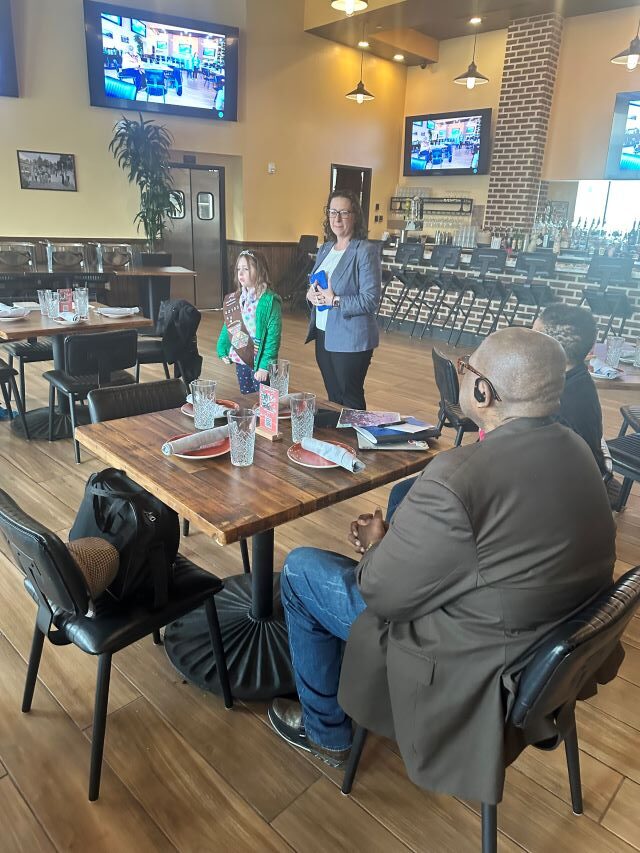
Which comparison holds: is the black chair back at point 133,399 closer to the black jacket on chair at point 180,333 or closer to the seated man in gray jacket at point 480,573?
the seated man in gray jacket at point 480,573

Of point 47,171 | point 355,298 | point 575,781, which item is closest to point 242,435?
point 575,781

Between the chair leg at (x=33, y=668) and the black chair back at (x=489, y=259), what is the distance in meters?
6.58

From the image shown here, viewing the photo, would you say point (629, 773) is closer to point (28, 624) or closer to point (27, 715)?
point (27, 715)

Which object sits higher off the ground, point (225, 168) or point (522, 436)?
point (225, 168)

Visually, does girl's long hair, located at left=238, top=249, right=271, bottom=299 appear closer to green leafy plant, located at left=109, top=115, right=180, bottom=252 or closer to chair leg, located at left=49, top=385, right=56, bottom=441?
chair leg, located at left=49, top=385, right=56, bottom=441

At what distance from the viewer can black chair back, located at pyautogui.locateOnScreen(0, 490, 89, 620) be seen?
1.29m

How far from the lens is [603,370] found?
2982 mm

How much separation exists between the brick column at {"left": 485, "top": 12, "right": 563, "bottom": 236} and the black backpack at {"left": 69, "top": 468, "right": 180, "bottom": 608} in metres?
8.59

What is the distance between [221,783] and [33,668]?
65 cm

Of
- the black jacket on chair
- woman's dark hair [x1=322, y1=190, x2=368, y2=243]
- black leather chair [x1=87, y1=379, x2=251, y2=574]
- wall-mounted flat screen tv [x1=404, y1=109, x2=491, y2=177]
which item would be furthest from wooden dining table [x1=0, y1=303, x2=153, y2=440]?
wall-mounted flat screen tv [x1=404, y1=109, x2=491, y2=177]

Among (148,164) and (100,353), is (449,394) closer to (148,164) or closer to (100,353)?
(100,353)

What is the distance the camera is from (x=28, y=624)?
7.24 feet

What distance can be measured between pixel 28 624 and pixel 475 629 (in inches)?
69.6

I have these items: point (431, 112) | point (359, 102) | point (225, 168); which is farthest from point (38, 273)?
point (431, 112)
